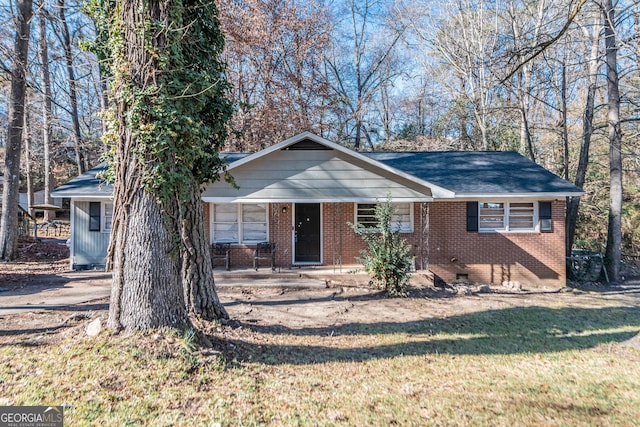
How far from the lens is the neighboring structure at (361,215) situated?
34.1 ft

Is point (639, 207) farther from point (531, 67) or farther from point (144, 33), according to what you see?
point (144, 33)

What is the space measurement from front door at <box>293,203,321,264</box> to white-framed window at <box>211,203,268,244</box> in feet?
3.60

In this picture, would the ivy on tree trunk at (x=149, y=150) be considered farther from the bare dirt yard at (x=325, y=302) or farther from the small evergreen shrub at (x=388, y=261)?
the small evergreen shrub at (x=388, y=261)

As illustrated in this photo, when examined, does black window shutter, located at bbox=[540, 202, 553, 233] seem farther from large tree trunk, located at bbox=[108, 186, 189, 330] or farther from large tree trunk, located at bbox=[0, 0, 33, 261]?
large tree trunk, located at bbox=[0, 0, 33, 261]

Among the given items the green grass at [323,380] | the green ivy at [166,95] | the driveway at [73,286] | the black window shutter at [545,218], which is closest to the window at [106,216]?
the driveway at [73,286]

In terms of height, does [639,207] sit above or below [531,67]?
below

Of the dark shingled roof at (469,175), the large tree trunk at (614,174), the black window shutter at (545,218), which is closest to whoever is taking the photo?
the dark shingled roof at (469,175)

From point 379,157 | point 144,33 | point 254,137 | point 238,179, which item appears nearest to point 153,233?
point 144,33

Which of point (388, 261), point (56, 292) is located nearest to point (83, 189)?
point (56, 292)

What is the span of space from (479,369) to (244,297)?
5.53 metres

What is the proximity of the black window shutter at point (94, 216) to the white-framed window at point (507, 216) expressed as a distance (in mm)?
12611

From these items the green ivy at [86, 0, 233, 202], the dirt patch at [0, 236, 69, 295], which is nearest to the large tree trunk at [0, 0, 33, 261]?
the dirt patch at [0, 236, 69, 295]

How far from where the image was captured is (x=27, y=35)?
12.2 metres

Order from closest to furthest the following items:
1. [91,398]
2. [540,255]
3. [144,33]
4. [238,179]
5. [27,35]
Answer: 1. [91,398]
2. [144,33]
3. [238,179]
4. [540,255]
5. [27,35]
